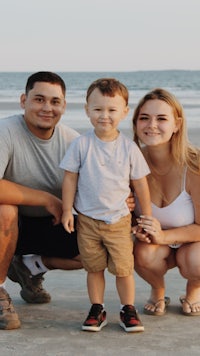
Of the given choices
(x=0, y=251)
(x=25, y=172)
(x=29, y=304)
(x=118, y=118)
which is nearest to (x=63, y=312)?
(x=29, y=304)

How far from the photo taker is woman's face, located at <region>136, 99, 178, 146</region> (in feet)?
13.7

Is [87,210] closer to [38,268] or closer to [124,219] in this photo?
[124,219]

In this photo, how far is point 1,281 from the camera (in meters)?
4.21

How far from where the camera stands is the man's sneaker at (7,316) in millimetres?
3994

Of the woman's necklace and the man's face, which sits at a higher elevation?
the man's face

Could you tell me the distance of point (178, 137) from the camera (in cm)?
426

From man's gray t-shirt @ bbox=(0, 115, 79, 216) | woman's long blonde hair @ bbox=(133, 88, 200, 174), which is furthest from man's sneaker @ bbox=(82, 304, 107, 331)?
woman's long blonde hair @ bbox=(133, 88, 200, 174)

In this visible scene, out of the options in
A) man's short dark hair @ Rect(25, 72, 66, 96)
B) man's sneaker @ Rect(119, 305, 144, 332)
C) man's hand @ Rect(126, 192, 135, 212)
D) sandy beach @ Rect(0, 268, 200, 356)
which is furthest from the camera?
man's short dark hair @ Rect(25, 72, 66, 96)

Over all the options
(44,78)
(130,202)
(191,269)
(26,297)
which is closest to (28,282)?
(26,297)

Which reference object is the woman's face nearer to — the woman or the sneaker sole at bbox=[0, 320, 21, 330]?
the woman

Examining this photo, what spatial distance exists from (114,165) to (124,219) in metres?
0.31

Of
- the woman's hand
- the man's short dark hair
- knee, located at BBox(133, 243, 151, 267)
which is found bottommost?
knee, located at BBox(133, 243, 151, 267)

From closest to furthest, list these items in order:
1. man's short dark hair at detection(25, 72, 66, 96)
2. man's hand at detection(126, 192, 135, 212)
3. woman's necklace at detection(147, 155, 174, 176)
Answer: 1. man's hand at detection(126, 192, 135, 212)
2. woman's necklace at detection(147, 155, 174, 176)
3. man's short dark hair at detection(25, 72, 66, 96)

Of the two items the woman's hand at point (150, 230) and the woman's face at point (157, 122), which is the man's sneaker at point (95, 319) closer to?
the woman's hand at point (150, 230)
